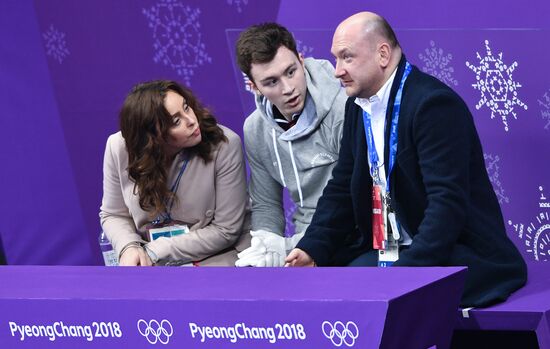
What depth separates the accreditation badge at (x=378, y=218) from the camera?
11.8ft

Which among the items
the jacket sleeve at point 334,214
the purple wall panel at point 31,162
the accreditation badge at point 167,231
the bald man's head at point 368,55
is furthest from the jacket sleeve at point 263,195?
the purple wall panel at point 31,162

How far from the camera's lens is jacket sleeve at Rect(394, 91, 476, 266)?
131 inches

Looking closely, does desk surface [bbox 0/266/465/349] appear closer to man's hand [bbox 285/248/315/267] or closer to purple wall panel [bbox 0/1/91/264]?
man's hand [bbox 285/248/315/267]

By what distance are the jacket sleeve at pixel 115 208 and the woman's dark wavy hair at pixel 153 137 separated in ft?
0.38

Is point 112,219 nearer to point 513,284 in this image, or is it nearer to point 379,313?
point 513,284

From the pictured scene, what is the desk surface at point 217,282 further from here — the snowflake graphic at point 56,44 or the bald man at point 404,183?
the snowflake graphic at point 56,44

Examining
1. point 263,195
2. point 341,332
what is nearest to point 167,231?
point 263,195

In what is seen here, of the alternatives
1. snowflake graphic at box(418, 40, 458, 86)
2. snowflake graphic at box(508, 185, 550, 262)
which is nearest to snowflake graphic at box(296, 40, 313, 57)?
snowflake graphic at box(418, 40, 458, 86)

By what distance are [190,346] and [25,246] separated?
3183mm

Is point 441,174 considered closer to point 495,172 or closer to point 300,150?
point 300,150

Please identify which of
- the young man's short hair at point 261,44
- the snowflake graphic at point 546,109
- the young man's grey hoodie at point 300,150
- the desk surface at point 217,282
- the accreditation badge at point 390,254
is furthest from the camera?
the snowflake graphic at point 546,109

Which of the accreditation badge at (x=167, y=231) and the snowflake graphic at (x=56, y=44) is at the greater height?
the snowflake graphic at (x=56, y=44)

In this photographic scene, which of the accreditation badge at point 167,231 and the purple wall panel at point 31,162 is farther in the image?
the purple wall panel at point 31,162

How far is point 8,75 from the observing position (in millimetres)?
Result: 5555
